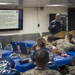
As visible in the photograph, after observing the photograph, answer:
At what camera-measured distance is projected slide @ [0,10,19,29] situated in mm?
9633

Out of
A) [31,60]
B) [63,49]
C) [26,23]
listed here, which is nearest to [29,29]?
[26,23]

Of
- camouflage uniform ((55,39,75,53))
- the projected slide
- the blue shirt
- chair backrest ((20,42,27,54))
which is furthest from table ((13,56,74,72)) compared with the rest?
the projected slide

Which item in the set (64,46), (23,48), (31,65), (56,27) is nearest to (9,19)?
(23,48)

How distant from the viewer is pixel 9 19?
9945mm

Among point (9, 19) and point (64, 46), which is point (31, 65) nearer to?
point (64, 46)

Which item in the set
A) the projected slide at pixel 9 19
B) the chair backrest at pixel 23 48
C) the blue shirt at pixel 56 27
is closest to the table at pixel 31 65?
the chair backrest at pixel 23 48

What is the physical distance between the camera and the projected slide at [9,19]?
9.63 m

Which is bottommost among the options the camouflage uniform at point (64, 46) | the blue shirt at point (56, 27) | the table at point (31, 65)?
the table at point (31, 65)

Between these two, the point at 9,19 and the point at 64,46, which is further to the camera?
the point at 9,19

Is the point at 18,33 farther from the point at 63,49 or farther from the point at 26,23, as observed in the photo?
the point at 63,49

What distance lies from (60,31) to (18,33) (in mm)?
2812

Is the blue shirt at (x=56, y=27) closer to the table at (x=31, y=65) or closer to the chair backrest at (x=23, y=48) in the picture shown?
the chair backrest at (x=23, y=48)

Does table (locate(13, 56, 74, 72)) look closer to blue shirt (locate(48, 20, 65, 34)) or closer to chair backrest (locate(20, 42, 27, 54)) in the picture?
chair backrest (locate(20, 42, 27, 54))

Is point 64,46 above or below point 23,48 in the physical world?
above
